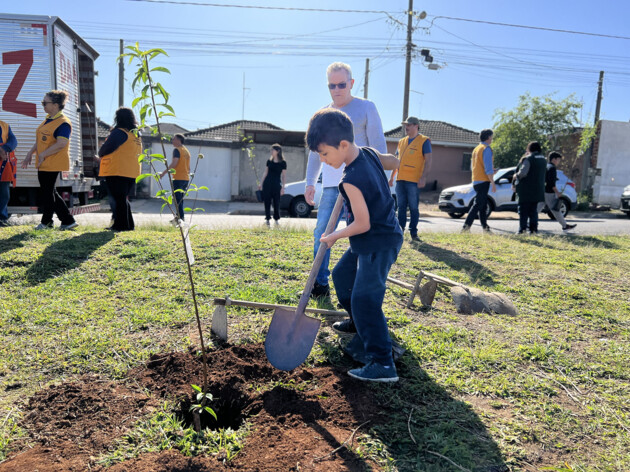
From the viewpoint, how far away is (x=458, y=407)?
2.48m

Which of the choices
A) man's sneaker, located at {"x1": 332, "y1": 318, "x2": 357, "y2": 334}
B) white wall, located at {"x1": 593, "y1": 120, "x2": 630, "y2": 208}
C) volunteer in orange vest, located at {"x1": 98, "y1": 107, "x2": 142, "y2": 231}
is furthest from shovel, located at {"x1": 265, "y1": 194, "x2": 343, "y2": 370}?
white wall, located at {"x1": 593, "y1": 120, "x2": 630, "y2": 208}

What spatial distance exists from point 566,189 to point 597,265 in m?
10.9

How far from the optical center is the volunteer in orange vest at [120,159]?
614cm

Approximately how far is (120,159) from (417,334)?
481 cm

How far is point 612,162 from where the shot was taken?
2228 cm

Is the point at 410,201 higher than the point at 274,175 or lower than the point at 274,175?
lower

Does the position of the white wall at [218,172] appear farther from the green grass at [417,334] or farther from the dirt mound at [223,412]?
the dirt mound at [223,412]

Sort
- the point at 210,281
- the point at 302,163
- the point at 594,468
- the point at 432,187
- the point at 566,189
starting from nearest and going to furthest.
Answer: the point at 594,468 → the point at 210,281 → the point at 566,189 → the point at 302,163 → the point at 432,187

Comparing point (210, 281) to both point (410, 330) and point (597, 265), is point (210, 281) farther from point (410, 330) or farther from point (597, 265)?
point (597, 265)

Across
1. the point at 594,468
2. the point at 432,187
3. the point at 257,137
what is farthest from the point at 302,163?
the point at 594,468

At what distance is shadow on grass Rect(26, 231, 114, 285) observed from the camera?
14.3ft

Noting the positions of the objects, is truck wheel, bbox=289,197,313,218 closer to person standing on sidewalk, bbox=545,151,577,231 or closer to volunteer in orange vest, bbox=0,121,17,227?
person standing on sidewalk, bbox=545,151,577,231

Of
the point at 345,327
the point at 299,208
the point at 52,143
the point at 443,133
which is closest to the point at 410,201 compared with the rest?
the point at 345,327

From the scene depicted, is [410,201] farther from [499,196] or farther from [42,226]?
[499,196]
